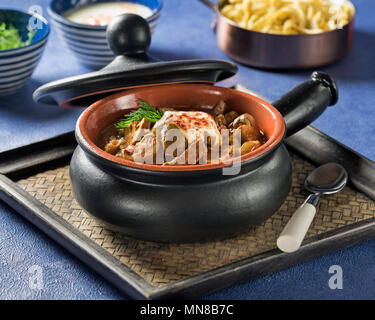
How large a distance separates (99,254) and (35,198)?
39cm

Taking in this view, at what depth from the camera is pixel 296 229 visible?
1713 mm

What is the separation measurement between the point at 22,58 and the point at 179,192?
143cm

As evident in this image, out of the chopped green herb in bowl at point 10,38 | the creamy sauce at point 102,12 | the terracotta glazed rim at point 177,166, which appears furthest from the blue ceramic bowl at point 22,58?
the terracotta glazed rim at point 177,166

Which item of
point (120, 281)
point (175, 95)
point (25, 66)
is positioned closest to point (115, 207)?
point (120, 281)

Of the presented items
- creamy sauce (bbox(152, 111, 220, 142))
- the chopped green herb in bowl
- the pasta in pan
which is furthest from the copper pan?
creamy sauce (bbox(152, 111, 220, 142))

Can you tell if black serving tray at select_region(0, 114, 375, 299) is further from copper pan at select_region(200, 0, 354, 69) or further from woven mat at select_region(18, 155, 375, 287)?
copper pan at select_region(200, 0, 354, 69)

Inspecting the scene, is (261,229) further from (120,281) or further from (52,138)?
(52,138)

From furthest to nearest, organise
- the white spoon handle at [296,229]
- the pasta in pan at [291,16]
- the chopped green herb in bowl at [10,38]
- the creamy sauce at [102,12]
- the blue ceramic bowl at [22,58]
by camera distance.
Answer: the creamy sauce at [102,12] < the pasta in pan at [291,16] < the chopped green herb in bowl at [10,38] < the blue ceramic bowl at [22,58] < the white spoon handle at [296,229]

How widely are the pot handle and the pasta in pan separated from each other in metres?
1.00

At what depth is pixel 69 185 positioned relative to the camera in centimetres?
203

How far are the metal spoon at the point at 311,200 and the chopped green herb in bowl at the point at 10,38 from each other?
5.39ft

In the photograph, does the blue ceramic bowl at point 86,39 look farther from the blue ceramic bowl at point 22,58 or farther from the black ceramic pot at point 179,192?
the black ceramic pot at point 179,192

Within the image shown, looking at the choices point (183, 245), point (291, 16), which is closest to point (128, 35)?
point (183, 245)

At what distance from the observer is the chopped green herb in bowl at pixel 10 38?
9.59 feet
